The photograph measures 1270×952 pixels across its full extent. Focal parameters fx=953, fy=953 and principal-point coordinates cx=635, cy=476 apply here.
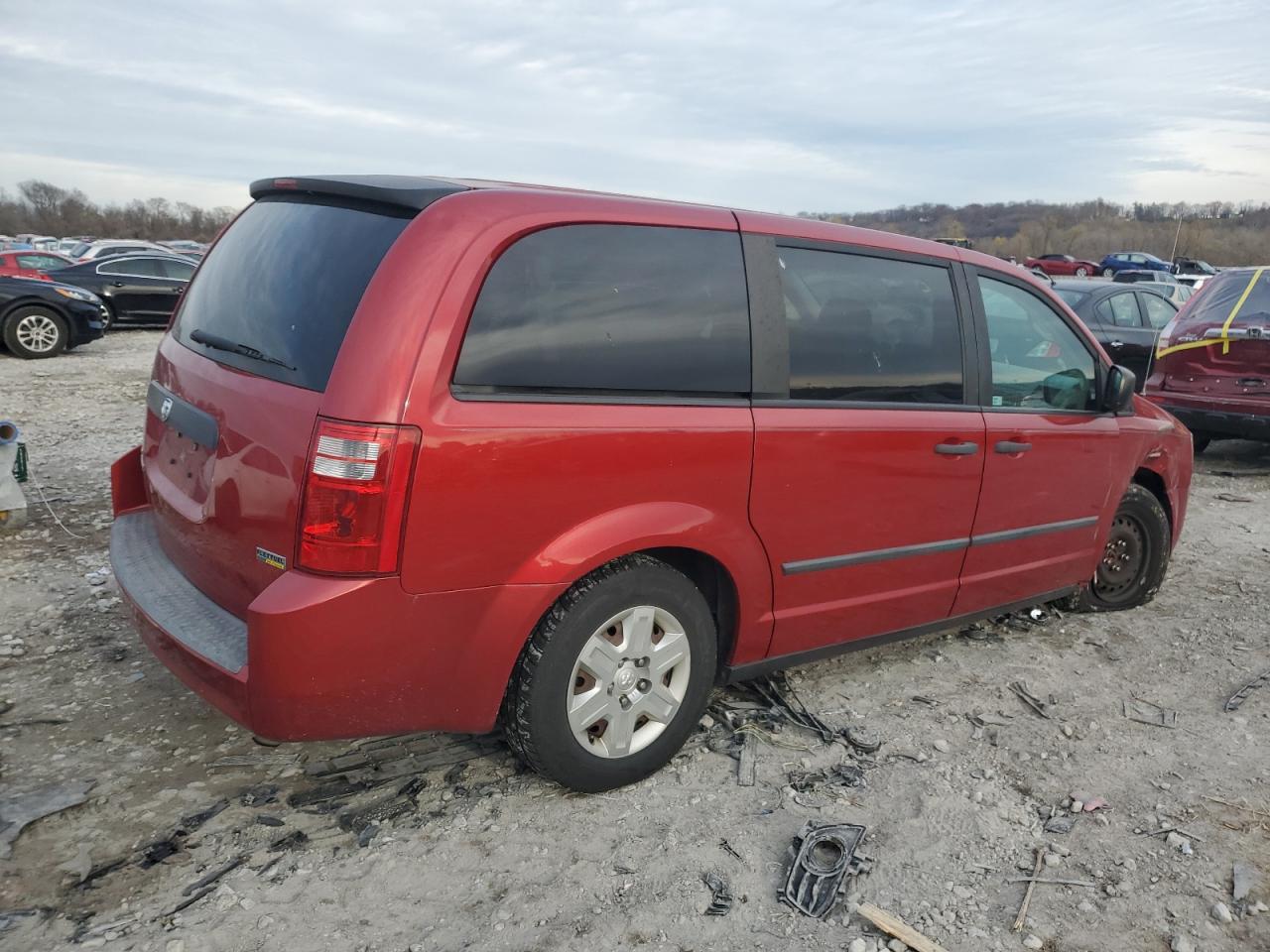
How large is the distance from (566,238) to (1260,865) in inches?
107

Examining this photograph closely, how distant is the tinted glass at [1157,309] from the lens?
10.5m

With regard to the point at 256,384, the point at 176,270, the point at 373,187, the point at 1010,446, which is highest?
the point at 373,187

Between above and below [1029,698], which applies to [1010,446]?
above

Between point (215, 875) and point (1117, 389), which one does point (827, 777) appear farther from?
point (1117, 389)

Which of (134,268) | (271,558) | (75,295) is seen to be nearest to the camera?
(271,558)

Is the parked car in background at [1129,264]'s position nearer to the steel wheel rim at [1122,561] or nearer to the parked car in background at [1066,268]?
the parked car in background at [1066,268]

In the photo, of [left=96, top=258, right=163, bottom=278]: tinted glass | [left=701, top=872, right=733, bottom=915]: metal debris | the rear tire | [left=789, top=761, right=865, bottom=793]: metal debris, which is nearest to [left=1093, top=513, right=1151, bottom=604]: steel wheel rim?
the rear tire

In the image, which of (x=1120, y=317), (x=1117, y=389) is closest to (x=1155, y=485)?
(x=1117, y=389)

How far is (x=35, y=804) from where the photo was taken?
281 cm

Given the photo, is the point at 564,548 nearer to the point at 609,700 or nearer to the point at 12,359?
the point at 609,700

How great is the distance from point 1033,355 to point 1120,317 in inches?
284

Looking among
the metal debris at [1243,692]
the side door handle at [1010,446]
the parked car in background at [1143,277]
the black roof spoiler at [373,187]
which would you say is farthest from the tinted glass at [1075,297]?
the parked car in background at [1143,277]

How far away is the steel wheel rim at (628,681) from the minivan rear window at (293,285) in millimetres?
1109

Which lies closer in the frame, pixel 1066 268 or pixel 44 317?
pixel 44 317
